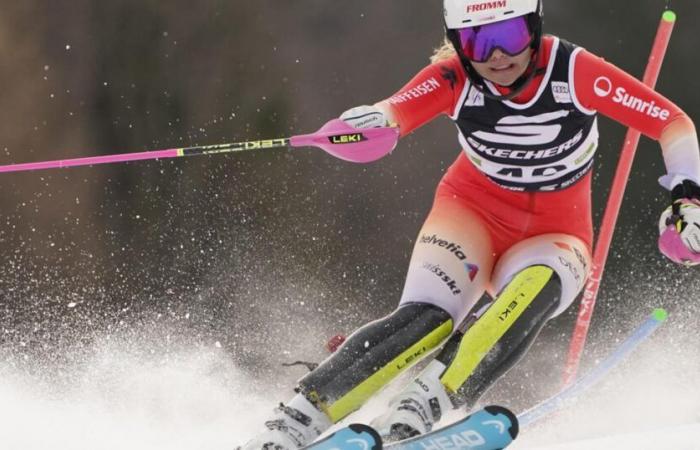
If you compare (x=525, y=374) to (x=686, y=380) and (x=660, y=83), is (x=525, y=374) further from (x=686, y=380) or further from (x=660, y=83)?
(x=660, y=83)

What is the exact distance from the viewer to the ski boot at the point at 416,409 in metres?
2.33

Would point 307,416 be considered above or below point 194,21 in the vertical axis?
below

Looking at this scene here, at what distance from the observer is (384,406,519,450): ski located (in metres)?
2.19

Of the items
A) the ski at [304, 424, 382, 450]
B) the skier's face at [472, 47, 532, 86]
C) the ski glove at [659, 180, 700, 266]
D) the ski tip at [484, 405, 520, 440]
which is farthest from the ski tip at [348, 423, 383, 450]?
the skier's face at [472, 47, 532, 86]

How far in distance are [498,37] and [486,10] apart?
79mm

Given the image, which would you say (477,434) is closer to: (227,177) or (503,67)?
(503,67)

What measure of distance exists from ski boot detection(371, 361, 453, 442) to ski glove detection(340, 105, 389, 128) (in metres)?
0.72

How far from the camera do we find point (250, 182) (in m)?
4.64

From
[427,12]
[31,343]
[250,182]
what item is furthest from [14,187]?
[427,12]

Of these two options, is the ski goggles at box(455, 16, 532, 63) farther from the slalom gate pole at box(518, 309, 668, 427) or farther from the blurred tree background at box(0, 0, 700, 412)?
the blurred tree background at box(0, 0, 700, 412)

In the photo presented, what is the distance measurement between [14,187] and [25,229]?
209mm

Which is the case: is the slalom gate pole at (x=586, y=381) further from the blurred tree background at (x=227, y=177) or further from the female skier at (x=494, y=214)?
the blurred tree background at (x=227, y=177)

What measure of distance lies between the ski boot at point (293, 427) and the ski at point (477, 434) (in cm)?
31

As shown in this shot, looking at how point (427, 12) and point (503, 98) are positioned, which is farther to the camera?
point (427, 12)
